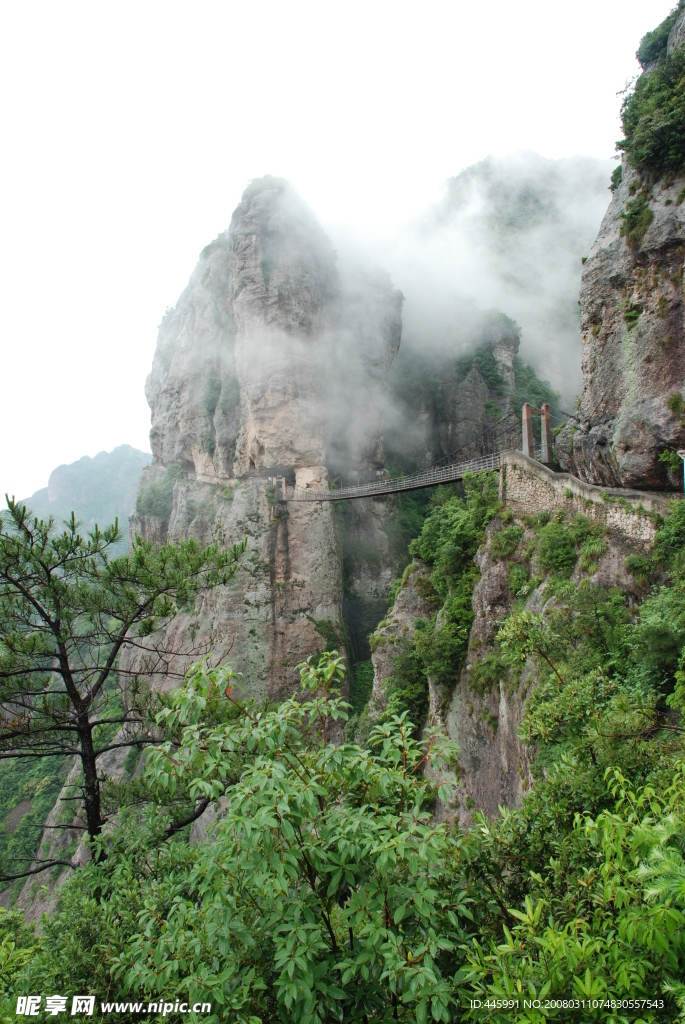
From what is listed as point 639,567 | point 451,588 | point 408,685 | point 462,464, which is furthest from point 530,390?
point 639,567

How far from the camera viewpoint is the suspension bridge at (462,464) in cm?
1483

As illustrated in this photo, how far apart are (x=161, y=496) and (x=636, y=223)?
1026 inches

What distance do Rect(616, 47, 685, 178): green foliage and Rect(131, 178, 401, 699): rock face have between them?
15.9 metres

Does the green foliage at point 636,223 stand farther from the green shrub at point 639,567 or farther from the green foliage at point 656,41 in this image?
the green shrub at point 639,567

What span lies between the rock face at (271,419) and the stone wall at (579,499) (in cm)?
1135

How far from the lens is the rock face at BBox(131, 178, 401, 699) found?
22688mm

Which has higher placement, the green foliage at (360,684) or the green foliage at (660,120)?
the green foliage at (660,120)

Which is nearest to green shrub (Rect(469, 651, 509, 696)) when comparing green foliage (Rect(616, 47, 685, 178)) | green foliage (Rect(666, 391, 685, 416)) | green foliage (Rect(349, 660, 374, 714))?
green foliage (Rect(666, 391, 685, 416))

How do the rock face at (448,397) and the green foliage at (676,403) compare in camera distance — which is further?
the rock face at (448,397)

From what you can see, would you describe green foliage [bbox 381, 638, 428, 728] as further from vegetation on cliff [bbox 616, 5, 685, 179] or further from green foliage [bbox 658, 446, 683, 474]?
vegetation on cliff [bbox 616, 5, 685, 179]

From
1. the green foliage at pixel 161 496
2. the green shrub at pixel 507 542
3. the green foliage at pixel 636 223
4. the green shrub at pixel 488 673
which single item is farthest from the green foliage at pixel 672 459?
the green foliage at pixel 161 496

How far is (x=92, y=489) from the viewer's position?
92.0 metres

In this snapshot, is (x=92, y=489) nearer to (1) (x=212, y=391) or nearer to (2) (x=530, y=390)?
(1) (x=212, y=391)

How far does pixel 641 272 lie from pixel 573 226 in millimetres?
36745
